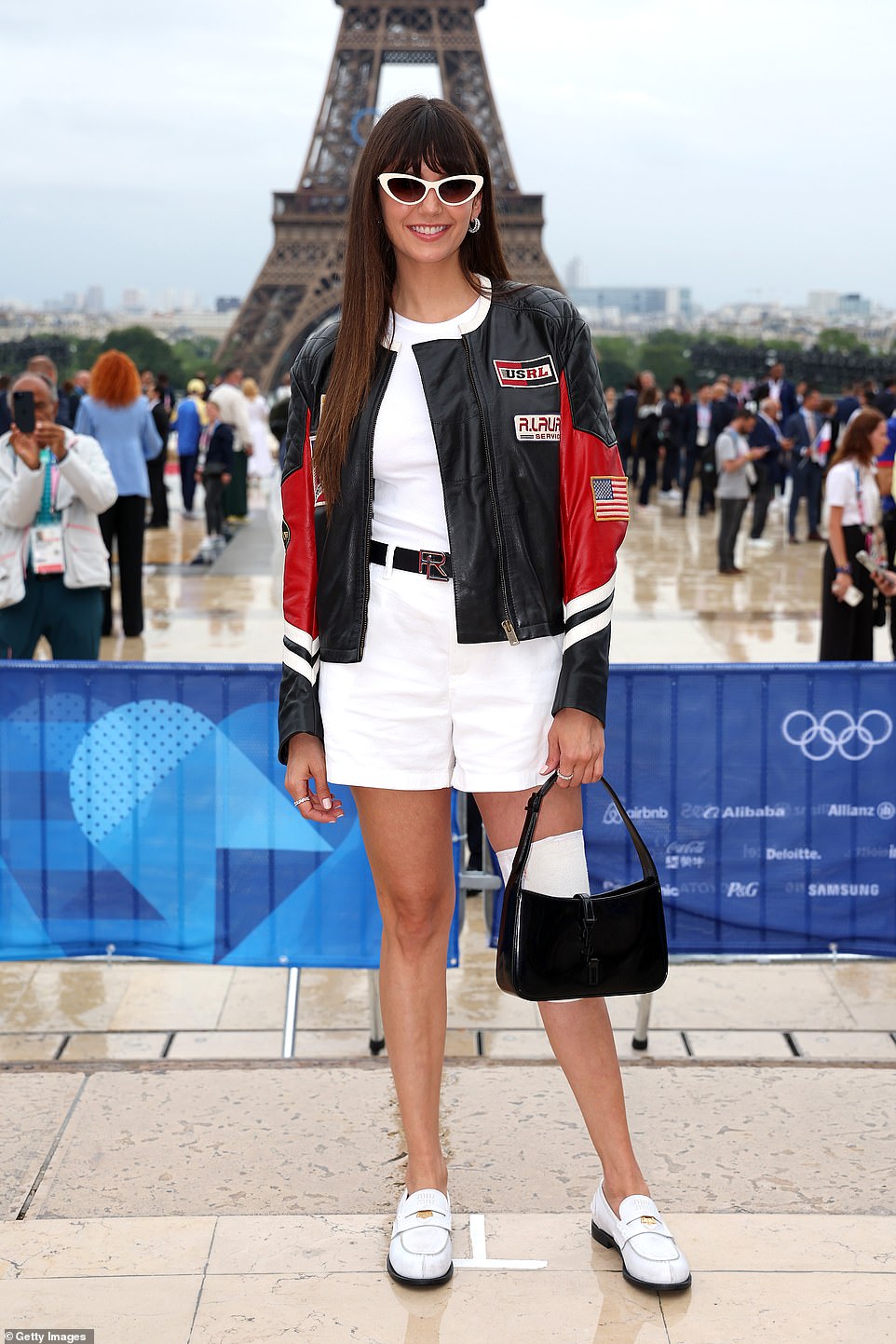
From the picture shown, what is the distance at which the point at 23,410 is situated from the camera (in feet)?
19.7

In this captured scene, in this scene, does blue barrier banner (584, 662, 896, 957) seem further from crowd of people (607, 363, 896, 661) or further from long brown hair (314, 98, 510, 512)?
crowd of people (607, 363, 896, 661)

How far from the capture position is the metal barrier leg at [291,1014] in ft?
13.4

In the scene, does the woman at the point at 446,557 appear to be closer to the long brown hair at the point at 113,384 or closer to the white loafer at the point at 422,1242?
the white loafer at the point at 422,1242

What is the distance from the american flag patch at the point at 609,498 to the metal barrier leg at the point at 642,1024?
1.76m

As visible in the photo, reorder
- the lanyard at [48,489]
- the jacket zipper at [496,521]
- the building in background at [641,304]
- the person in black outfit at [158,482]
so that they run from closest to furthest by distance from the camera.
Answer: the jacket zipper at [496,521]
the lanyard at [48,489]
the person in black outfit at [158,482]
the building in background at [641,304]

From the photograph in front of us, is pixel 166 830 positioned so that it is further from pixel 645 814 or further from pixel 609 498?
Answer: pixel 609 498

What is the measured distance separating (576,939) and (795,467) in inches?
612

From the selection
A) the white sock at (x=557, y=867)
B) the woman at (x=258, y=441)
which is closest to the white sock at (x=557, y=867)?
the white sock at (x=557, y=867)

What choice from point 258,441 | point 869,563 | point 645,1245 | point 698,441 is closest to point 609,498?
point 645,1245

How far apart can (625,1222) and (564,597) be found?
117cm

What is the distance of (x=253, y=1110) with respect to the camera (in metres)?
3.54

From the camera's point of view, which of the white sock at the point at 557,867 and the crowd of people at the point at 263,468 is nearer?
the white sock at the point at 557,867

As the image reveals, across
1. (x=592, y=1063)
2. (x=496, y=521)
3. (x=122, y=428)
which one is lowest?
(x=592, y=1063)

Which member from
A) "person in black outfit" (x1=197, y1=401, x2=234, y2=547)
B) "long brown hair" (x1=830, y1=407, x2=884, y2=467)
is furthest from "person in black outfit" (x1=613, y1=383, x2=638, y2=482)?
"long brown hair" (x1=830, y1=407, x2=884, y2=467)
